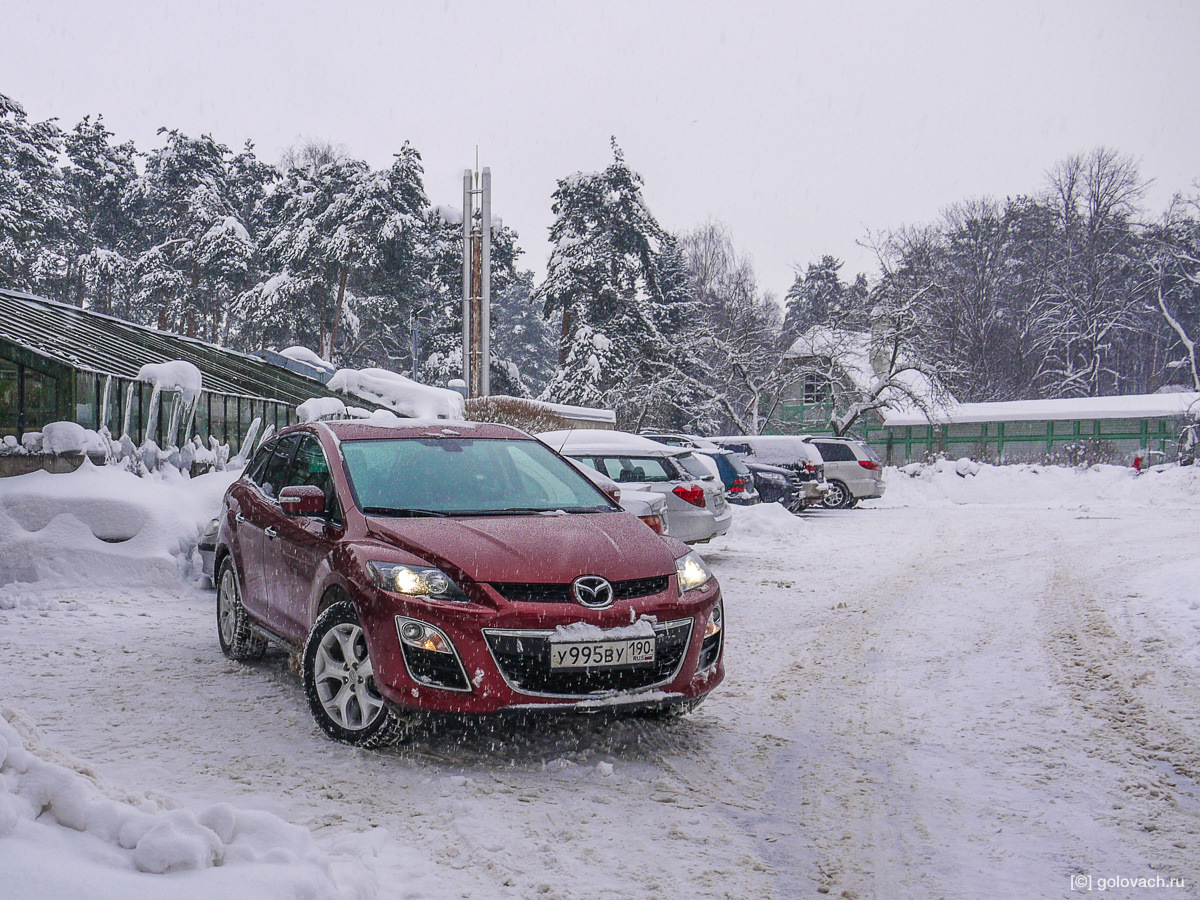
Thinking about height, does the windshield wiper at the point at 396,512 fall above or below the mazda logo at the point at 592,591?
above

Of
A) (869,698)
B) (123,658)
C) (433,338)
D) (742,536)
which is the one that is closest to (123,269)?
(433,338)

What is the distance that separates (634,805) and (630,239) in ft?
128

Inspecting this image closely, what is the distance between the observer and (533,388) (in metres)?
77.4

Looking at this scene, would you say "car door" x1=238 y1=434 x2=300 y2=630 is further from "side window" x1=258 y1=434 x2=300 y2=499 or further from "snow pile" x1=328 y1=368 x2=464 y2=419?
"snow pile" x1=328 y1=368 x2=464 y2=419

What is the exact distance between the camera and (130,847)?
2723 millimetres

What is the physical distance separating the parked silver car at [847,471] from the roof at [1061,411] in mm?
13936

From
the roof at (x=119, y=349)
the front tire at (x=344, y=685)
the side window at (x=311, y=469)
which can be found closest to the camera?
the front tire at (x=344, y=685)

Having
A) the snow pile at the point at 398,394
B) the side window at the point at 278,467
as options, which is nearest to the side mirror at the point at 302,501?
the side window at the point at 278,467

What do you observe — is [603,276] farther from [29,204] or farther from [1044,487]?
[29,204]

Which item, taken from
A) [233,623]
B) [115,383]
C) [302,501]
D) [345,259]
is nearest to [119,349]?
[115,383]

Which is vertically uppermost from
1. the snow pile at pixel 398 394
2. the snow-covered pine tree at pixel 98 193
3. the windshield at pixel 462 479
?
the snow-covered pine tree at pixel 98 193

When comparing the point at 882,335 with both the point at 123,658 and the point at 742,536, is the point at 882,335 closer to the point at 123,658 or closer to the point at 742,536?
the point at 742,536

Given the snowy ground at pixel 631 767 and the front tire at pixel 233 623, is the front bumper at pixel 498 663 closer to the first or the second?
the snowy ground at pixel 631 767

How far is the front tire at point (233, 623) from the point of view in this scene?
6176mm
